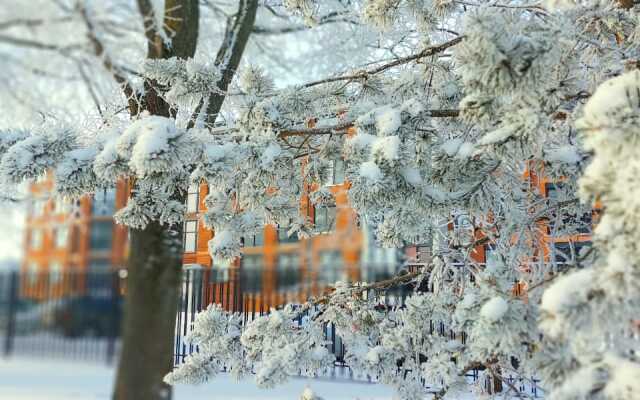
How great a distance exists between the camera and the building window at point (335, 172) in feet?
10.0

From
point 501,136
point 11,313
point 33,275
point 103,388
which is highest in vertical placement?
point 501,136

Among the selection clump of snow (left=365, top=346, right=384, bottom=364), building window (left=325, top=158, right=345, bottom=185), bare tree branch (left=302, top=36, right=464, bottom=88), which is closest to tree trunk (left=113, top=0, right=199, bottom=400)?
building window (left=325, top=158, right=345, bottom=185)

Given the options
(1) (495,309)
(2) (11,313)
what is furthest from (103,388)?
(1) (495,309)

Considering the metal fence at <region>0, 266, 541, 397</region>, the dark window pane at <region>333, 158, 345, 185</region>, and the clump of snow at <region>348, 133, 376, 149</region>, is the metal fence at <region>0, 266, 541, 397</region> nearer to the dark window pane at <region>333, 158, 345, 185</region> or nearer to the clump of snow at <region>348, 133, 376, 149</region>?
the dark window pane at <region>333, 158, 345, 185</region>

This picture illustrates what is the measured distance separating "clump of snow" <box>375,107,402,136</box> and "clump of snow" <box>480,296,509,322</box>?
0.80m

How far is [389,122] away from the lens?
2227 millimetres

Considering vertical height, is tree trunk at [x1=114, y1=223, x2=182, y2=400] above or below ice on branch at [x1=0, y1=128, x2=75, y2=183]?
below

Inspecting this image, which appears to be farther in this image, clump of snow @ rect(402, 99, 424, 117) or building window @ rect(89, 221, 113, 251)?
building window @ rect(89, 221, 113, 251)

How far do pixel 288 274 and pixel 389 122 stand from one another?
631cm

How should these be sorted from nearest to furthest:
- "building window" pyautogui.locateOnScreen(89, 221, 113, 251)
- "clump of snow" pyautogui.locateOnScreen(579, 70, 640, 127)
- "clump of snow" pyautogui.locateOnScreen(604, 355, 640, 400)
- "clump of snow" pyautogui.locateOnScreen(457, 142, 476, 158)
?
"clump of snow" pyautogui.locateOnScreen(604, 355, 640, 400) → "clump of snow" pyautogui.locateOnScreen(579, 70, 640, 127) → "clump of snow" pyautogui.locateOnScreen(457, 142, 476, 158) → "building window" pyautogui.locateOnScreen(89, 221, 113, 251)

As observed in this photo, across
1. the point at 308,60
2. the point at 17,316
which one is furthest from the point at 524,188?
the point at 17,316

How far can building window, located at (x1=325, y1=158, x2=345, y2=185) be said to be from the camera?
3055 mm

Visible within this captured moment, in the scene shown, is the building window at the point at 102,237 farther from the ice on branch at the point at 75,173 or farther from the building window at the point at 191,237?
the ice on branch at the point at 75,173

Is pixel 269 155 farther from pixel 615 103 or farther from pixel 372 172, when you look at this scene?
pixel 615 103
